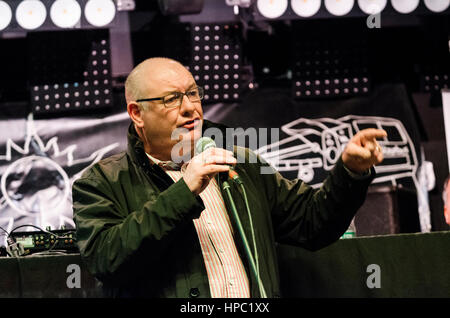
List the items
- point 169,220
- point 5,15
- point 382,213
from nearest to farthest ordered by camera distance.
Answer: point 169,220
point 382,213
point 5,15

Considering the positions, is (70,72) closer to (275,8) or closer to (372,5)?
(275,8)

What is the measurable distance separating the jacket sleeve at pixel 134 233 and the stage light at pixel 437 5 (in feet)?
12.1

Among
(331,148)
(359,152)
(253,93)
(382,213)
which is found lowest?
(382,213)

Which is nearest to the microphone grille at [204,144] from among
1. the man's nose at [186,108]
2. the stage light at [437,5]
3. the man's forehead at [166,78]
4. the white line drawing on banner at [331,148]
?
the man's nose at [186,108]

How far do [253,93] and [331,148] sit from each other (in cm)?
83

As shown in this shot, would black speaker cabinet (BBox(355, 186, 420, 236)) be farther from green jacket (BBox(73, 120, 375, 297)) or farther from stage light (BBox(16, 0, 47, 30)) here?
stage light (BBox(16, 0, 47, 30))

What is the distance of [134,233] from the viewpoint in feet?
8.08

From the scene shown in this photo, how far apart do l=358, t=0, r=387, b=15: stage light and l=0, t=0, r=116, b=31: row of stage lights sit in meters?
1.98

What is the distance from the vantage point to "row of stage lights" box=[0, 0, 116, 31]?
5.46 m

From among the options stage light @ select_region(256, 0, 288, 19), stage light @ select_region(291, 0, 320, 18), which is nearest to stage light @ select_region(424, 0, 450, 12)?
stage light @ select_region(291, 0, 320, 18)

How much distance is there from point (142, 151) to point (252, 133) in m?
3.22

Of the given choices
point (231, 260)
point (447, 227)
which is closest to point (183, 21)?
point (447, 227)

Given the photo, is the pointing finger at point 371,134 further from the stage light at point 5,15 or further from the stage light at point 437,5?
the stage light at point 5,15

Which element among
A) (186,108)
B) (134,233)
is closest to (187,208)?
(134,233)
